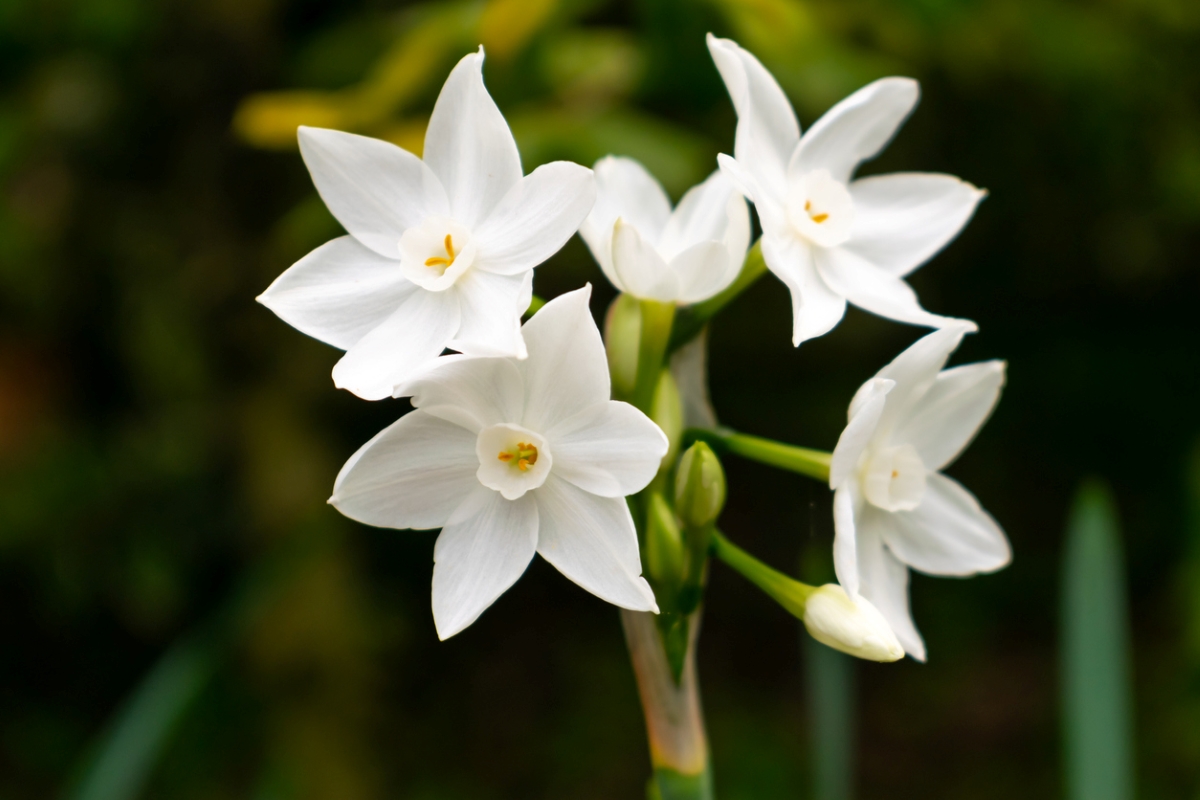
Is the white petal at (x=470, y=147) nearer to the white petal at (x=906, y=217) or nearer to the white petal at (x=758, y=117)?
the white petal at (x=758, y=117)

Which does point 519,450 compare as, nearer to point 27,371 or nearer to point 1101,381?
point 27,371

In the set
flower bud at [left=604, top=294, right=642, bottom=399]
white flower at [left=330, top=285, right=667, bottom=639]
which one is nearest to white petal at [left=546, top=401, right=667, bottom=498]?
white flower at [left=330, top=285, right=667, bottom=639]

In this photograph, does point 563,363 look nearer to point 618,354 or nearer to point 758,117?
point 618,354

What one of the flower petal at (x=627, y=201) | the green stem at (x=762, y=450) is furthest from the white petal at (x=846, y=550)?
the flower petal at (x=627, y=201)

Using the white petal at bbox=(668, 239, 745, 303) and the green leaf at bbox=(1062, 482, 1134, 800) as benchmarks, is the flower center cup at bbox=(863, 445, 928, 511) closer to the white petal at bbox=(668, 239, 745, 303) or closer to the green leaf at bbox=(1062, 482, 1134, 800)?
the white petal at bbox=(668, 239, 745, 303)

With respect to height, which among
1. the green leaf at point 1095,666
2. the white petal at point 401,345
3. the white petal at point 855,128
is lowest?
the green leaf at point 1095,666

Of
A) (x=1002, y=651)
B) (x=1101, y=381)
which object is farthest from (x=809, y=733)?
(x=1101, y=381)
